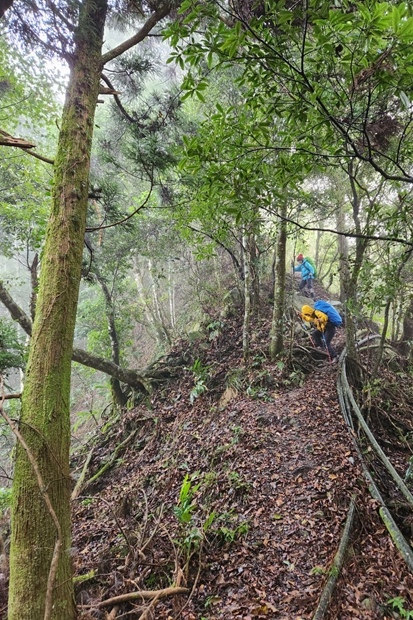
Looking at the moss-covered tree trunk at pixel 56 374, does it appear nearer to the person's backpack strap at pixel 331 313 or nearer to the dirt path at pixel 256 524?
the dirt path at pixel 256 524

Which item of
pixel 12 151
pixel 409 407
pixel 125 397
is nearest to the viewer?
pixel 409 407

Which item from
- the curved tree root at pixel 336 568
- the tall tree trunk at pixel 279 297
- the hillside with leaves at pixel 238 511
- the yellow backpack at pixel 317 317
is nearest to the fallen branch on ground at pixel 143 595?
the hillside with leaves at pixel 238 511

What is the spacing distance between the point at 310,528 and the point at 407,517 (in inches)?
43.3

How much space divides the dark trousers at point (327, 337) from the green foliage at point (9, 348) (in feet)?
22.7

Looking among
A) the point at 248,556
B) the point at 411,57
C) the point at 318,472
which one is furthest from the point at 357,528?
the point at 411,57

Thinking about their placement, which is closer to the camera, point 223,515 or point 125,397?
point 223,515

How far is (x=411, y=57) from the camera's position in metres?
1.59

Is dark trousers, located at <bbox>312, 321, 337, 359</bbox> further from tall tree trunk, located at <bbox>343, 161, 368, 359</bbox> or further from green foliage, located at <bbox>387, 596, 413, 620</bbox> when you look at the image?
green foliage, located at <bbox>387, 596, 413, 620</bbox>

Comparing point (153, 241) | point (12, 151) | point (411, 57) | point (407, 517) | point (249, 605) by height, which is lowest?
point (249, 605)

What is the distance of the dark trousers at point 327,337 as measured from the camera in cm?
761

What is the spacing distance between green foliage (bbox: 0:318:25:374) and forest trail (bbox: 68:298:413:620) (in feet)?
10.2

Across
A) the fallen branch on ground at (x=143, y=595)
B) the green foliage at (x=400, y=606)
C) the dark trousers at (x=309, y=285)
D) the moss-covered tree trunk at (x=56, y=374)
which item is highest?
the dark trousers at (x=309, y=285)

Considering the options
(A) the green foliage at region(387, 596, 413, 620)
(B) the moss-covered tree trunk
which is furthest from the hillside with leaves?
(B) the moss-covered tree trunk

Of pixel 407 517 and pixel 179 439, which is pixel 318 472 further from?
pixel 179 439
